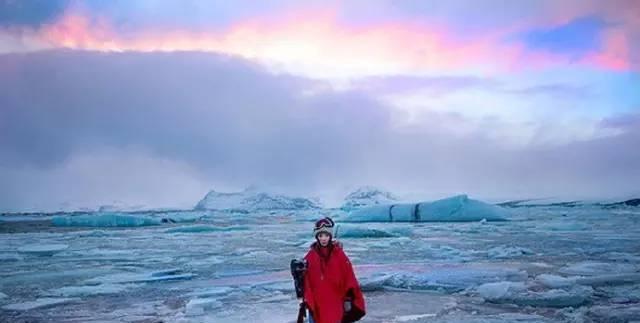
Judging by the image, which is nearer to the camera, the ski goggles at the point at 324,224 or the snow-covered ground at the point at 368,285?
the ski goggles at the point at 324,224

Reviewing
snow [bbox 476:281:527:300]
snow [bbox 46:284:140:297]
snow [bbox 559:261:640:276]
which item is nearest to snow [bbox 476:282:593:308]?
snow [bbox 476:281:527:300]

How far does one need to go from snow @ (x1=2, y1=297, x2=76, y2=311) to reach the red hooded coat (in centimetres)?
540

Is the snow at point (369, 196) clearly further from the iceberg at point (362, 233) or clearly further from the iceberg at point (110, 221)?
the iceberg at point (362, 233)

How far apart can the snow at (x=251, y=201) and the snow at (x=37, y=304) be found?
103m

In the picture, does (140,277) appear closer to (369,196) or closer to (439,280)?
(439,280)

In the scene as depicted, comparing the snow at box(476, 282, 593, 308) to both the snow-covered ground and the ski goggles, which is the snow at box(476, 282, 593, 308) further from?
the ski goggles

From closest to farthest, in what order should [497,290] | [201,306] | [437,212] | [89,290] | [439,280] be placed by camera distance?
1. [201,306]
2. [497,290]
3. [89,290]
4. [439,280]
5. [437,212]

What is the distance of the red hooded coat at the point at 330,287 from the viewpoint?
439 cm

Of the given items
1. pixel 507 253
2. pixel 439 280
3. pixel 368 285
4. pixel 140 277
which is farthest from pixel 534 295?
pixel 140 277

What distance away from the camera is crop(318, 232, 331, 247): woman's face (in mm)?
4304

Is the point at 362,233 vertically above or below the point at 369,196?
below

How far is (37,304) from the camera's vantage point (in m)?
8.43

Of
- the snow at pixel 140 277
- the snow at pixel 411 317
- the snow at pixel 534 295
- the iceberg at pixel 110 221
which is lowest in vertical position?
the snow at pixel 534 295

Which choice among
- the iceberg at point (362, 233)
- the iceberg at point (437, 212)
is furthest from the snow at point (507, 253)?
the iceberg at point (437, 212)
